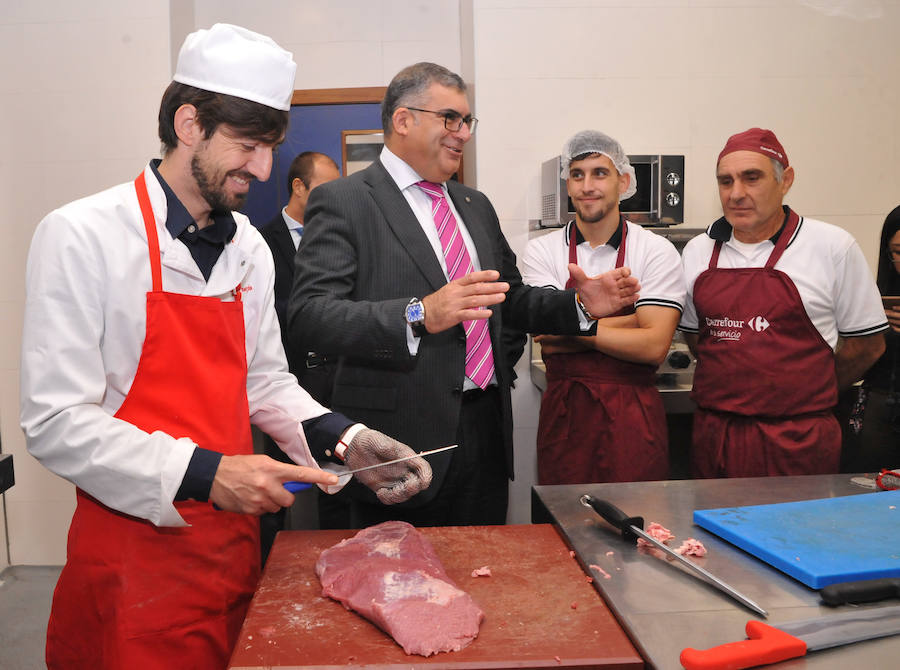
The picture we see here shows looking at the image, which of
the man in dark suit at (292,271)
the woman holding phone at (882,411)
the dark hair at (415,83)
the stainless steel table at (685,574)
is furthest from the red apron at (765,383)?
the man in dark suit at (292,271)

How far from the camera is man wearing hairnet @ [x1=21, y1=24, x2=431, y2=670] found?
51.2 inches

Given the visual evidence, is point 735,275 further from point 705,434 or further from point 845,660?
point 845,660

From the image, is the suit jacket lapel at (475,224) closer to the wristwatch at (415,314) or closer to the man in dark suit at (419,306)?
→ the man in dark suit at (419,306)

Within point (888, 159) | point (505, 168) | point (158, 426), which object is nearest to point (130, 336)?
point (158, 426)

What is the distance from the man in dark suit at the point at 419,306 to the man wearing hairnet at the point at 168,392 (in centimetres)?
39

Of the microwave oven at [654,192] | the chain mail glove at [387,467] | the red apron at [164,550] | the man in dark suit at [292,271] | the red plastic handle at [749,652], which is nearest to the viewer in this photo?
the red plastic handle at [749,652]

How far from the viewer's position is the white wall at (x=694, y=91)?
362 cm

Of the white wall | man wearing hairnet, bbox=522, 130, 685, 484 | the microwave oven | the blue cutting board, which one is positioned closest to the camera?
the blue cutting board

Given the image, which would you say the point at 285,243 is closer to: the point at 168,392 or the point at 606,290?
the point at 606,290

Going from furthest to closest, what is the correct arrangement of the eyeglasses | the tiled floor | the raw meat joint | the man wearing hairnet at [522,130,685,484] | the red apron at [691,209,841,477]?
the tiled floor → the man wearing hairnet at [522,130,685,484] → the red apron at [691,209,841,477] → the eyeglasses → the raw meat joint

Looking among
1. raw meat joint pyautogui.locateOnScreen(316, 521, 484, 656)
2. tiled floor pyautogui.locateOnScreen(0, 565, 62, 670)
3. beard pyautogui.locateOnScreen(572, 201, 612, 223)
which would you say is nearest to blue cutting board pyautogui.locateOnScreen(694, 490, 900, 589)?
raw meat joint pyautogui.locateOnScreen(316, 521, 484, 656)

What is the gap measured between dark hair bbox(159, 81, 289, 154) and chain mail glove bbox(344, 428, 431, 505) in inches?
26.4

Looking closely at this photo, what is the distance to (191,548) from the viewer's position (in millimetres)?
1443

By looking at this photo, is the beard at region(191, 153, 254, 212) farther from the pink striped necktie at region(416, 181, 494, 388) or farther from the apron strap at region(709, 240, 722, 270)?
the apron strap at region(709, 240, 722, 270)
